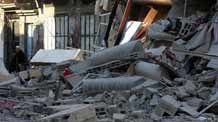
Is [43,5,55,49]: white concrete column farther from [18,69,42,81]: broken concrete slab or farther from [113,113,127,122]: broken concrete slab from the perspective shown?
[113,113,127,122]: broken concrete slab

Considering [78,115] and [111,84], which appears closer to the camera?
[78,115]

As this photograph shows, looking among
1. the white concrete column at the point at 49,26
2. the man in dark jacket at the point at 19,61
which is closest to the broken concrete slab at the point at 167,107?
the man in dark jacket at the point at 19,61

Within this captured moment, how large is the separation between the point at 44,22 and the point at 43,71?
11263mm

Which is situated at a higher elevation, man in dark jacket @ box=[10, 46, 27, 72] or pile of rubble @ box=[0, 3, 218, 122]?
pile of rubble @ box=[0, 3, 218, 122]

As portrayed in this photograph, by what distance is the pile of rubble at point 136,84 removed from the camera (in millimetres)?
9266

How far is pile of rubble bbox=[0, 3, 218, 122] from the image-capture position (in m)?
9.27

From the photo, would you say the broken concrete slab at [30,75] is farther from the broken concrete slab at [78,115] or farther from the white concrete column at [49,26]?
the white concrete column at [49,26]

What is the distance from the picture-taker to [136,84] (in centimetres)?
1143

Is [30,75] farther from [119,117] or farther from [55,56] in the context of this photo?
[119,117]

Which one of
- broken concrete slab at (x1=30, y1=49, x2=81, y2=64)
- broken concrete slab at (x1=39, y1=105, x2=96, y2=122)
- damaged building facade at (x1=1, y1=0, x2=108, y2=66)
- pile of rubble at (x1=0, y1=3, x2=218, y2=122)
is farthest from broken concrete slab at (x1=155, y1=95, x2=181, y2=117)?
damaged building facade at (x1=1, y1=0, x2=108, y2=66)

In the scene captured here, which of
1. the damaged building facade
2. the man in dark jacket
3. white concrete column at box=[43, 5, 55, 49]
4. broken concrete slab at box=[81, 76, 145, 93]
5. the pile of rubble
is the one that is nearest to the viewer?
the pile of rubble

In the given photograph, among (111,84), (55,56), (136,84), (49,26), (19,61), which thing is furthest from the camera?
(49,26)

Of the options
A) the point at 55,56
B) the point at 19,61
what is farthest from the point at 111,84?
the point at 19,61

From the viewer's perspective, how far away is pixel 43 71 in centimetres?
1450
